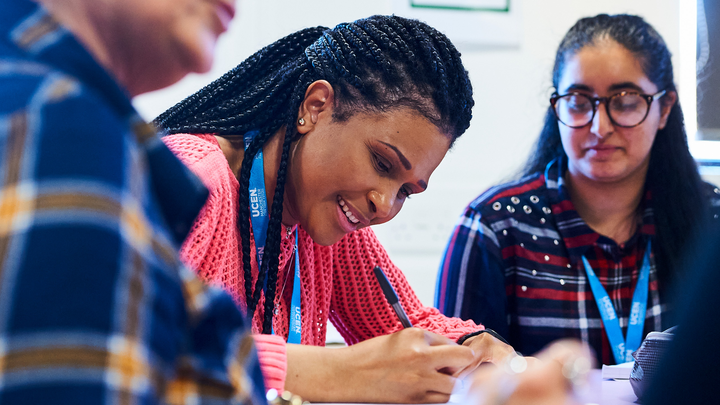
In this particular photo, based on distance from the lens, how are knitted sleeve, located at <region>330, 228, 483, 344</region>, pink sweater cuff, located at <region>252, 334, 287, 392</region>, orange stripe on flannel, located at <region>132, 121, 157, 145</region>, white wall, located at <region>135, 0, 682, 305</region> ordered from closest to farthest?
orange stripe on flannel, located at <region>132, 121, 157, 145</region> < pink sweater cuff, located at <region>252, 334, 287, 392</region> < knitted sleeve, located at <region>330, 228, 483, 344</region> < white wall, located at <region>135, 0, 682, 305</region>

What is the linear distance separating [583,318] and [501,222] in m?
0.33

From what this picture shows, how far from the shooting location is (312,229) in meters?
1.19

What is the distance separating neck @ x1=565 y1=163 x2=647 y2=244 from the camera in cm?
177

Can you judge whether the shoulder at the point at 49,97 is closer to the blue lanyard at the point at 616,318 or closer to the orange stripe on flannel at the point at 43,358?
the orange stripe on flannel at the point at 43,358

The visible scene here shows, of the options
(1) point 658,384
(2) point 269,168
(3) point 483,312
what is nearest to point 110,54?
(1) point 658,384

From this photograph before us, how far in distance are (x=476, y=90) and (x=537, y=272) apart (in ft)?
2.81

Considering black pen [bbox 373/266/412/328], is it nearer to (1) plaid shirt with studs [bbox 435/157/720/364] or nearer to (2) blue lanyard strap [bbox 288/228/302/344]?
(2) blue lanyard strap [bbox 288/228/302/344]

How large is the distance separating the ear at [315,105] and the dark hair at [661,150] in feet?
2.99

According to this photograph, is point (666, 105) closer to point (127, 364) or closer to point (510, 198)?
point (510, 198)

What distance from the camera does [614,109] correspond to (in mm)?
1703

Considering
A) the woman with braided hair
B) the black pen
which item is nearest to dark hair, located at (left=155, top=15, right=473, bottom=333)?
the woman with braided hair

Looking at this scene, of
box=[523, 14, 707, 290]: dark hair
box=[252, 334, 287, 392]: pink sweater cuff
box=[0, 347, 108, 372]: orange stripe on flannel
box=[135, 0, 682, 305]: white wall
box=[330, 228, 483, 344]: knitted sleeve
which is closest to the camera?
box=[0, 347, 108, 372]: orange stripe on flannel

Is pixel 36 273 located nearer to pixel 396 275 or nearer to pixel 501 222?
pixel 396 275

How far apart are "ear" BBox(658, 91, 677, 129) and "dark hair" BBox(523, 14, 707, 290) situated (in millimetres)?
17
